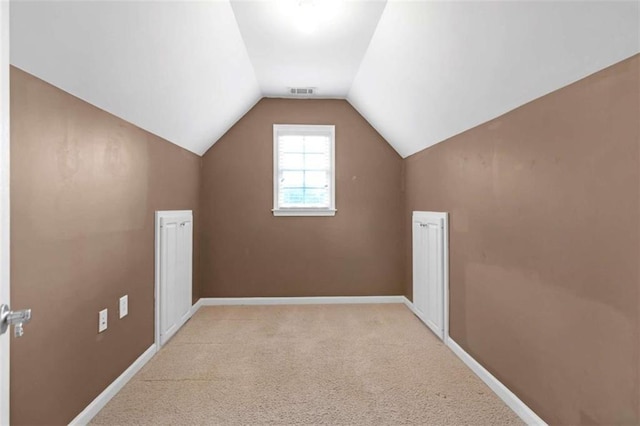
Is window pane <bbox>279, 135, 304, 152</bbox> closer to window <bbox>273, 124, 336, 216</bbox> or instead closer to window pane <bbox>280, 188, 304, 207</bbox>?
window <bbox>273, 124, 336, 216</bbox>

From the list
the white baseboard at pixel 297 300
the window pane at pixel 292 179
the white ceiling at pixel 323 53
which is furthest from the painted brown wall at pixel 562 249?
the window pane at pixel 292 179

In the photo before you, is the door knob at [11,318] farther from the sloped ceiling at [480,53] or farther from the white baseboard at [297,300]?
the white baseboard at [297,300]

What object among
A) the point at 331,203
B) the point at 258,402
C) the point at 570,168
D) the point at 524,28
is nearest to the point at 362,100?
the point at 331,203

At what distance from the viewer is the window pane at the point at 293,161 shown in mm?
4074

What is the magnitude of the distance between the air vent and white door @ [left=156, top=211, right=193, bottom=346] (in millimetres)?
1713

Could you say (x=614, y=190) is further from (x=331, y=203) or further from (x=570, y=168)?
(x=331, y=203)

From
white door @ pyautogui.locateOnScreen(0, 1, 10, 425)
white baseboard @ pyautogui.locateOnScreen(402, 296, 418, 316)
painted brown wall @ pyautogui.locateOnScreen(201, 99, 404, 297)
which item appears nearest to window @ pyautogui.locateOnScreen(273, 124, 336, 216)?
painted brown wall @ pyautogui.locateOnScreen(201, 99, 404, 297)

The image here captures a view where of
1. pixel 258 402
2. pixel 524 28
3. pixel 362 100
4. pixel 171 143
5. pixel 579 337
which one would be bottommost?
pixel 258 402

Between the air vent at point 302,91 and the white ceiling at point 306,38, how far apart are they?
0.09 metres

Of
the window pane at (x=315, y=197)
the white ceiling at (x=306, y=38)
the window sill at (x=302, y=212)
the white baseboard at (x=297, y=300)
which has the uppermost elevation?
the white ceiling at (x=306, y=38)

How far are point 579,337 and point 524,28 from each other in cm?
137

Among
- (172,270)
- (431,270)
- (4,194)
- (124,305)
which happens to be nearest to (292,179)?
(172,270)

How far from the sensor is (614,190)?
1.32 metres

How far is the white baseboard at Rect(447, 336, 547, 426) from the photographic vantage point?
1.78 metres
